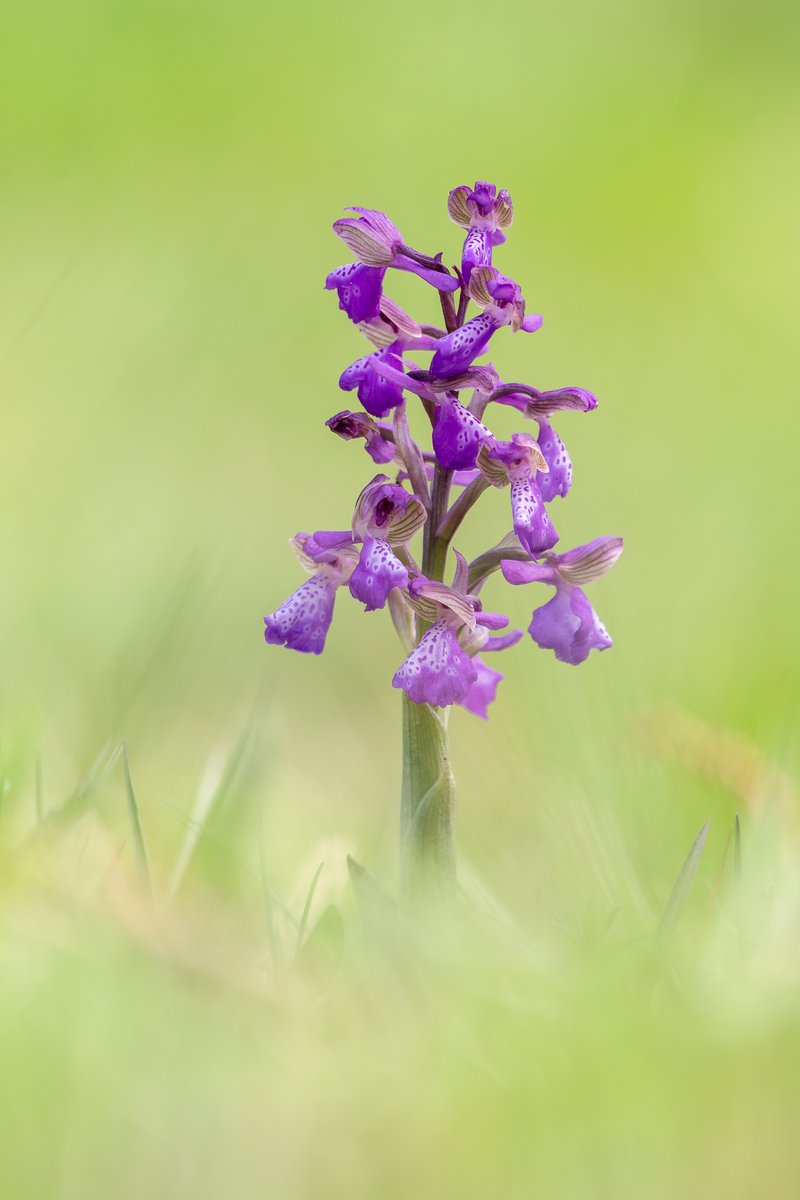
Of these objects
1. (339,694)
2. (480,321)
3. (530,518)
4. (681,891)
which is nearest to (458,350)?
(480,321)

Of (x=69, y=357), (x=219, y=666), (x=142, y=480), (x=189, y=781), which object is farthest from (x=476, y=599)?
(x=142, y=480)

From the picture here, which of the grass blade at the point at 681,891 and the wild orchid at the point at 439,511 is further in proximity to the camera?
the wild orchid at the point at 439,511

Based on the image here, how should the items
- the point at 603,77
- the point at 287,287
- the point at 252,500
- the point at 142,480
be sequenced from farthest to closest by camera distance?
the point at 603,77, the point at 287,287, the point at 252,500, the point at 142,480

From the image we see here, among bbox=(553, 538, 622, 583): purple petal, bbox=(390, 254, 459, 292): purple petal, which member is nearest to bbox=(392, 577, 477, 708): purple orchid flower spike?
bbox=(553, 538, 622, 583): purple petal

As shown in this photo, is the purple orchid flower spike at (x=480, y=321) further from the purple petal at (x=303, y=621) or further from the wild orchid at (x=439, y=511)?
A: the purple petal at (x=303, y=621)

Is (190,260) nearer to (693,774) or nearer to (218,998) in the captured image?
(693,774)

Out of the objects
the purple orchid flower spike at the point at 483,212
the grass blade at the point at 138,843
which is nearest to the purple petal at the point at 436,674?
the grass blade at the point at 138,843

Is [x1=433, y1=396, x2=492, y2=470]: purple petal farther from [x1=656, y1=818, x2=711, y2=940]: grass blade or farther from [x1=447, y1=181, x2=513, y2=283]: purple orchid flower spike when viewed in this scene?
[x1=656, y1=818, x2=711, y2=940]: grass blade
